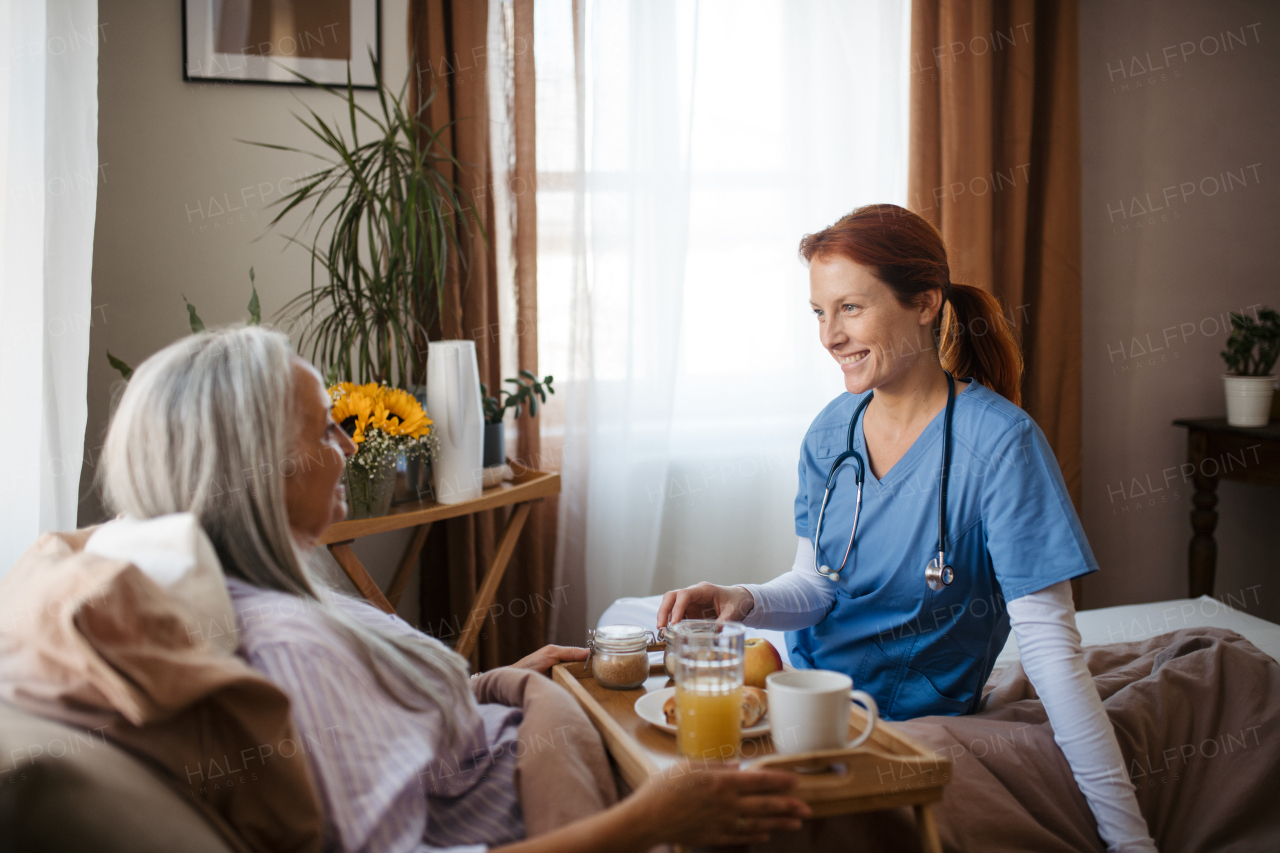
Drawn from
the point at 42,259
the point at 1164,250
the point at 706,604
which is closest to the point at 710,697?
the point at 706,604

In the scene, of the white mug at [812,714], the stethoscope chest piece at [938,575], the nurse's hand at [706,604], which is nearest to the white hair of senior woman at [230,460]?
the white mug at [812,714]

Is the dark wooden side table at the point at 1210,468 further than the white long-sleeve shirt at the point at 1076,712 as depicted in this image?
Yes

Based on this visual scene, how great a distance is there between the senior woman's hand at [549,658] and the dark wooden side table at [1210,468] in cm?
Result: 239

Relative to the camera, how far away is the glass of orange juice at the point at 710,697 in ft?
3.21

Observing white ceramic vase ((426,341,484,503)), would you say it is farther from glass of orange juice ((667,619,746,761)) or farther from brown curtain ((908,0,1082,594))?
brown curtain ((908,0,1082,594))

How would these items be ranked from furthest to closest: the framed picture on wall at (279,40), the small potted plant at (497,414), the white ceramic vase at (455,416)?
1. the framed picture on wall at (279,40)
2. the small potted plant at (497,414)
3. the white ceramic vase at (455,416)

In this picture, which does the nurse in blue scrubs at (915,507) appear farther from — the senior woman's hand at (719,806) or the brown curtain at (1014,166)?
the brown curtain at (1014,166)

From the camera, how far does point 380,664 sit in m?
0.95

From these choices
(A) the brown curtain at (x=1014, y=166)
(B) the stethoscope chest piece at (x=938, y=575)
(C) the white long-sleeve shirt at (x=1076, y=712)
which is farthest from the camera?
(A) the brown curtain at (x=1014, y=166)

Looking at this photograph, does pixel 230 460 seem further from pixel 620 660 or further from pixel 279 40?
pixel 279 40

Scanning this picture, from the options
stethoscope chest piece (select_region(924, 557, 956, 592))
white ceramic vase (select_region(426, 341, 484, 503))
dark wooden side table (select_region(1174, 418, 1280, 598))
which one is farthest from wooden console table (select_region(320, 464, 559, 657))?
dark wooden side table (select_region(1174, 418, 1280, 598))

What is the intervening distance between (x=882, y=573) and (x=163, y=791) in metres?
1.09

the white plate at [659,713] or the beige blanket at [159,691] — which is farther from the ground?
the beige blanket at [159,691]

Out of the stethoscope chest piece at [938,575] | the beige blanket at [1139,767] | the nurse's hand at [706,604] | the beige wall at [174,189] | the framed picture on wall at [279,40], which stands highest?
the framed picture on wall at [279,40]
